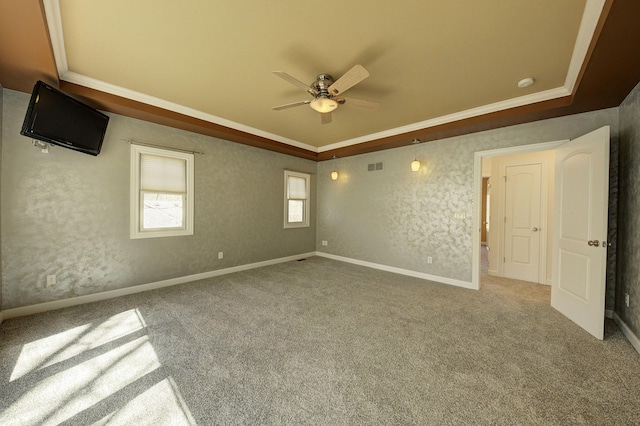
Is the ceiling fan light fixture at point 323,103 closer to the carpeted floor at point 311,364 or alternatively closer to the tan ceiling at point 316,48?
the tan ceiling at point 316,48

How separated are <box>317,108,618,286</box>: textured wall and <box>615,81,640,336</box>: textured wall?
1.19 ft

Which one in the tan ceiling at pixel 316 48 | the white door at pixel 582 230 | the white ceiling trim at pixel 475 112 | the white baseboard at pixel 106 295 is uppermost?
the tan ceiling at pixel 316 48

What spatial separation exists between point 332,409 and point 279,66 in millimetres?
3041

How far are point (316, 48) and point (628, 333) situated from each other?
13.7 ft

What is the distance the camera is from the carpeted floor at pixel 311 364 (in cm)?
147

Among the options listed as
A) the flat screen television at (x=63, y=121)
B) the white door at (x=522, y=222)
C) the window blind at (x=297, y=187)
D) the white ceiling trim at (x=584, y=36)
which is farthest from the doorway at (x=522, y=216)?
the flat screen television at (x=63, y=121)

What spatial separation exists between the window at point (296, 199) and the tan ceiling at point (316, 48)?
2486 mm

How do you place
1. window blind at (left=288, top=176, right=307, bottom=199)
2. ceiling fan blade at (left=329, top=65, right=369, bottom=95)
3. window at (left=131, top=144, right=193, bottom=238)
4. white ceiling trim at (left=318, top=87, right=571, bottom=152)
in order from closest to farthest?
ceiling fan blade at (left=329, top=65, right=369, bottom=95) < white ceiling trim at (left=318, top=87, right=571, bottom=152) < window at (left=131, top=144, right=193, bottom=238) < window blind at (left=288, top=176, right=307, bottom=199)

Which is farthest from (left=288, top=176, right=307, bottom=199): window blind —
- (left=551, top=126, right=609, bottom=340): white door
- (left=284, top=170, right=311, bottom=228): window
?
(left=551, top=126, right=609, bottom=340): white door

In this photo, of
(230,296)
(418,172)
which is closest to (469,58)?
(418,172)

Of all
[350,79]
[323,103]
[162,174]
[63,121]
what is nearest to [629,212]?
[350,79]

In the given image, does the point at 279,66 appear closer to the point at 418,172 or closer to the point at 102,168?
the point at 102,168

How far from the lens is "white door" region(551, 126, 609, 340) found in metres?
2.39

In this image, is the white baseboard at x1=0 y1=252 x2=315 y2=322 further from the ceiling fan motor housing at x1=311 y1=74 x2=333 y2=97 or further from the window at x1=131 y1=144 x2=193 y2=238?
the ceiling fan motor housing at x1=311 y1=74 x2=333 y2=97
